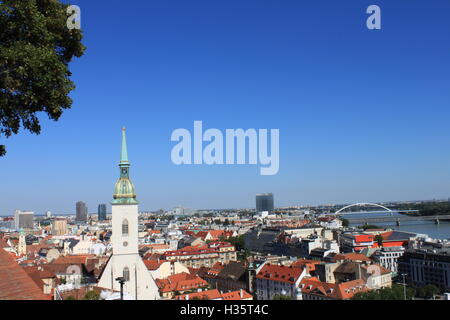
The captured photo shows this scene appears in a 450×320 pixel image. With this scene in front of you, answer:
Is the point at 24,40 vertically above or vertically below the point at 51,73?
above

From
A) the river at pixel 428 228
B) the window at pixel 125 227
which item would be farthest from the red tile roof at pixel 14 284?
the river at pixel 428 228

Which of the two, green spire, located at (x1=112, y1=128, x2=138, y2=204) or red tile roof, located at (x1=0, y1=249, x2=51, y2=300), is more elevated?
green spire, located at (x1=112, y1=128, x2=138, y2=204)

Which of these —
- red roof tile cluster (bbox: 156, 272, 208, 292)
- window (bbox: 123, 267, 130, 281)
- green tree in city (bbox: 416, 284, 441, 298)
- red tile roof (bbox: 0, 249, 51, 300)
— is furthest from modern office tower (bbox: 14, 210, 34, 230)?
red tile roof (bbox: 0, 249, 51, 300)

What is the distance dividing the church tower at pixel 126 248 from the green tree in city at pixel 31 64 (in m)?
10.4

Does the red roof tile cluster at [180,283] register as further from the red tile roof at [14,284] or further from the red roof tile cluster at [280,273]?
the red tile roof at [14,284]

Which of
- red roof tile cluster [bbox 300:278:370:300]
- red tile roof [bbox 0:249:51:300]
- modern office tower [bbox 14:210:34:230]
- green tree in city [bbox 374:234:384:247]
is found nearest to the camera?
red tile roof [bbox 0:249:51:300]

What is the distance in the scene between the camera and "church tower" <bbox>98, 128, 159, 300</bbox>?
14133 mm

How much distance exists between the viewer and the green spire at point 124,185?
15.0 metres

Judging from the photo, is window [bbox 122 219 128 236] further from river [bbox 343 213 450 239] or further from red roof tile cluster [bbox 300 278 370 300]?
river [bbox 343 213 450 239]

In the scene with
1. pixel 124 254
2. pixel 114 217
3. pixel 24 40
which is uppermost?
pixel 24 40
